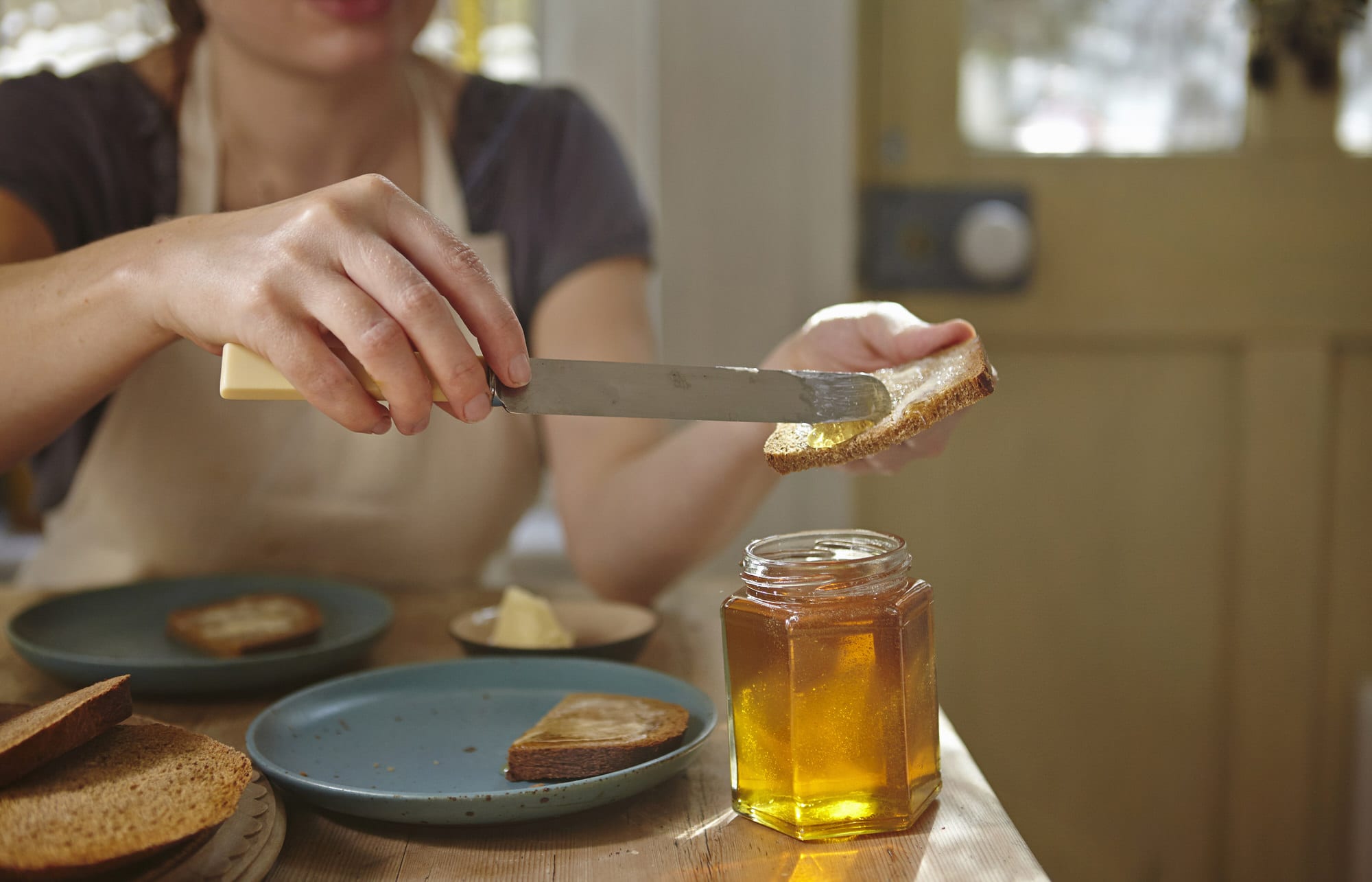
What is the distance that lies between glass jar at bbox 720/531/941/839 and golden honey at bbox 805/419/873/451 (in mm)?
138

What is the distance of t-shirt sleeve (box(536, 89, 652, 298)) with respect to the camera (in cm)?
143

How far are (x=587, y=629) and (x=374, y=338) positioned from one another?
1.46 ft

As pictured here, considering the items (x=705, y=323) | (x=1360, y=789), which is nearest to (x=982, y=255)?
(x=705, y=323)

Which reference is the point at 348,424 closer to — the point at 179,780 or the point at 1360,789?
the point at 179,780

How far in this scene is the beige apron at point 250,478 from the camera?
1.37m

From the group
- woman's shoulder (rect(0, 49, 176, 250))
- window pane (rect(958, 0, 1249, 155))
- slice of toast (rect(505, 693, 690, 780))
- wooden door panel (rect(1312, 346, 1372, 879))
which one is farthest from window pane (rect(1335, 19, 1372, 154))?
woman's shoulder (rect(0, 49, 176, 250))

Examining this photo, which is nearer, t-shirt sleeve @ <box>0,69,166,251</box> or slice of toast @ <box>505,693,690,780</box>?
slice of toast @ <box>505,693,690,780</box>

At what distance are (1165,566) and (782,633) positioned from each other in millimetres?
1365

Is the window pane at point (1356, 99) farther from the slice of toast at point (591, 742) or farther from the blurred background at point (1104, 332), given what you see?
the slice of toast at point (591, 742)

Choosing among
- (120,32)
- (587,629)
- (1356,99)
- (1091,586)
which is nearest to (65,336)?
Answer: (587,629)

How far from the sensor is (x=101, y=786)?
0.57 metres

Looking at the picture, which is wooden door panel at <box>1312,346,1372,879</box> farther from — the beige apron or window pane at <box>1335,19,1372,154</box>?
the beige apron

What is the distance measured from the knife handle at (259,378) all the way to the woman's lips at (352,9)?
2.25 ft

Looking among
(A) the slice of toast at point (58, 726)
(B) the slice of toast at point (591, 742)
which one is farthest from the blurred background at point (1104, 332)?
(A) the slice of toast at point (58, 726)
